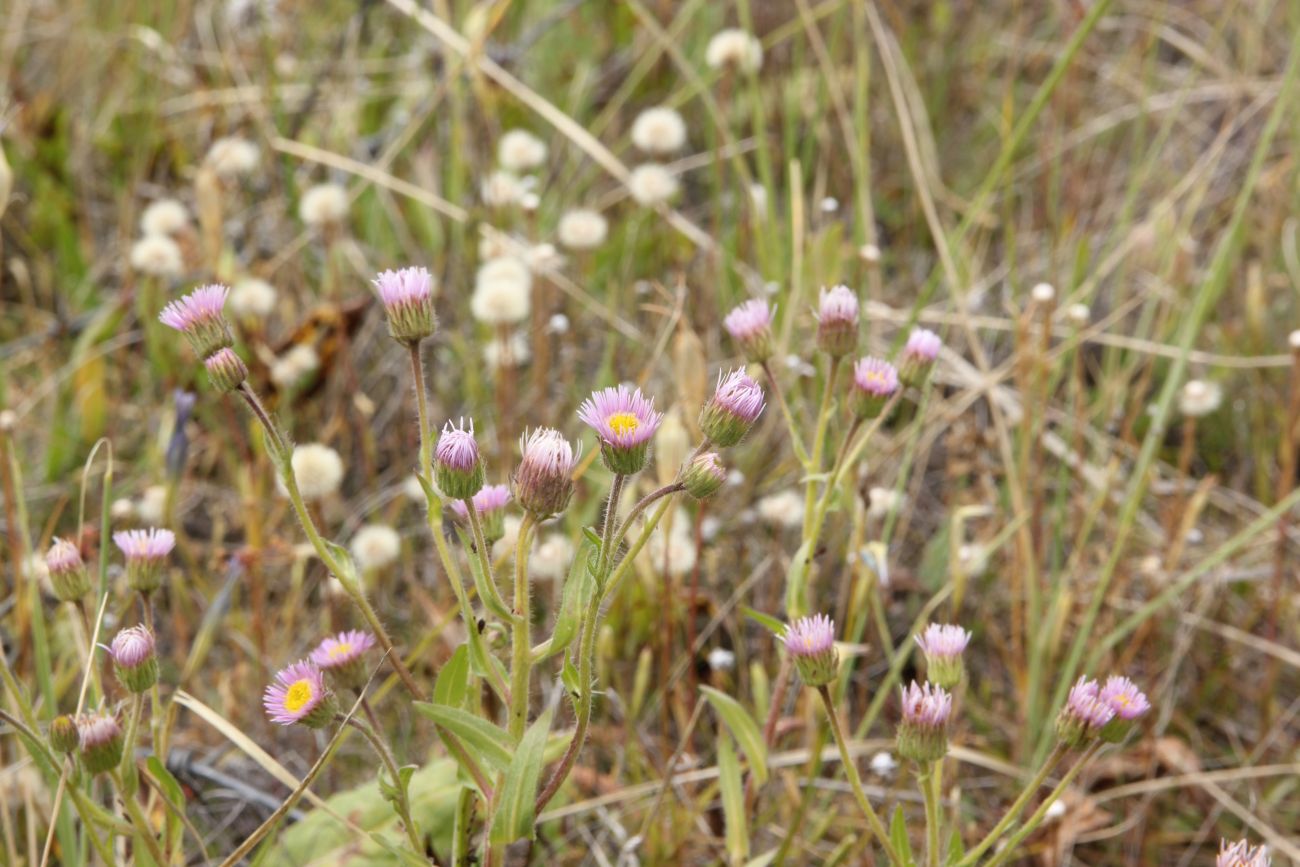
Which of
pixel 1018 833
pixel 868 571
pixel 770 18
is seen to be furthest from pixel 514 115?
pixel 1018 833

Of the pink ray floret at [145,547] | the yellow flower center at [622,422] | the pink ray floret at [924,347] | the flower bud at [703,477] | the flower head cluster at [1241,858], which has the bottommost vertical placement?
the flower head cluster at [1241,858]

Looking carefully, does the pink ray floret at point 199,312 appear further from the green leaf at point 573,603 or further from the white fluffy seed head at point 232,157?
the white fluffy seed head at point 232,157

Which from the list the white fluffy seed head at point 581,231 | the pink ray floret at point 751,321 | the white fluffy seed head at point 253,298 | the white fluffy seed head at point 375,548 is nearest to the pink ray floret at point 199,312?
the pink ray floret at point 751,321

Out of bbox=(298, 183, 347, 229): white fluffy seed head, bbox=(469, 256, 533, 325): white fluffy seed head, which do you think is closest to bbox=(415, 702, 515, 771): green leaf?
bbox=(469, 256, 533, 325): white fluffy seed head

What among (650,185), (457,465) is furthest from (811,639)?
(650,185)

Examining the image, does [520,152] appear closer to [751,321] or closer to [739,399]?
[751,321]

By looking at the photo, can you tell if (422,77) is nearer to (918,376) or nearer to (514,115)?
(514,115)
